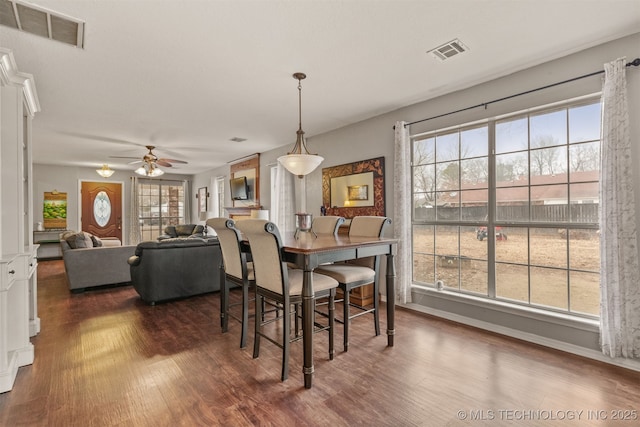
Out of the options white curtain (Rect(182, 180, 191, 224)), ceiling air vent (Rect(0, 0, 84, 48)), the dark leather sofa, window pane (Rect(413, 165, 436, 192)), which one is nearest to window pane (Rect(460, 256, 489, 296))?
window pane (Rect(413, 165, 436, 192))

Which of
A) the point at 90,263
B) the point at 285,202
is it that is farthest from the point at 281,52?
the point at 90,263

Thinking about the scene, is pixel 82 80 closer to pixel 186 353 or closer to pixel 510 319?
pixel 186 353

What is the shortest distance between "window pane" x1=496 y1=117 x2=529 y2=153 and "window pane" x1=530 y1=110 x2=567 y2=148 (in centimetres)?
6

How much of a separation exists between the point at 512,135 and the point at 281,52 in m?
2.27

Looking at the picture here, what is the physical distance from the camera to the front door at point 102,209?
840cm

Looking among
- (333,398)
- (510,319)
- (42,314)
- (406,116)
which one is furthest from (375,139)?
(42,314)

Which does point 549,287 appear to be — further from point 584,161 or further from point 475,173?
point 475,173

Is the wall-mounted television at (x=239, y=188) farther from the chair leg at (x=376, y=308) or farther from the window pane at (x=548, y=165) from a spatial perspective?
the window pane at (x=548, y=165)

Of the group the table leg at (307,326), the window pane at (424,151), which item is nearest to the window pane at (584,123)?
the window pane at (424,151)

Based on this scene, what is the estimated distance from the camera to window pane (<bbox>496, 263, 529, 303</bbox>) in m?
2.90

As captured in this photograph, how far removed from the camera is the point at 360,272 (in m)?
2.74

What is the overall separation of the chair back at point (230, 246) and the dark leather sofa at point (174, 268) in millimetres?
1476

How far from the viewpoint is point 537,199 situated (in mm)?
2820

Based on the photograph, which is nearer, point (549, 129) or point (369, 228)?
point (549, 129)
